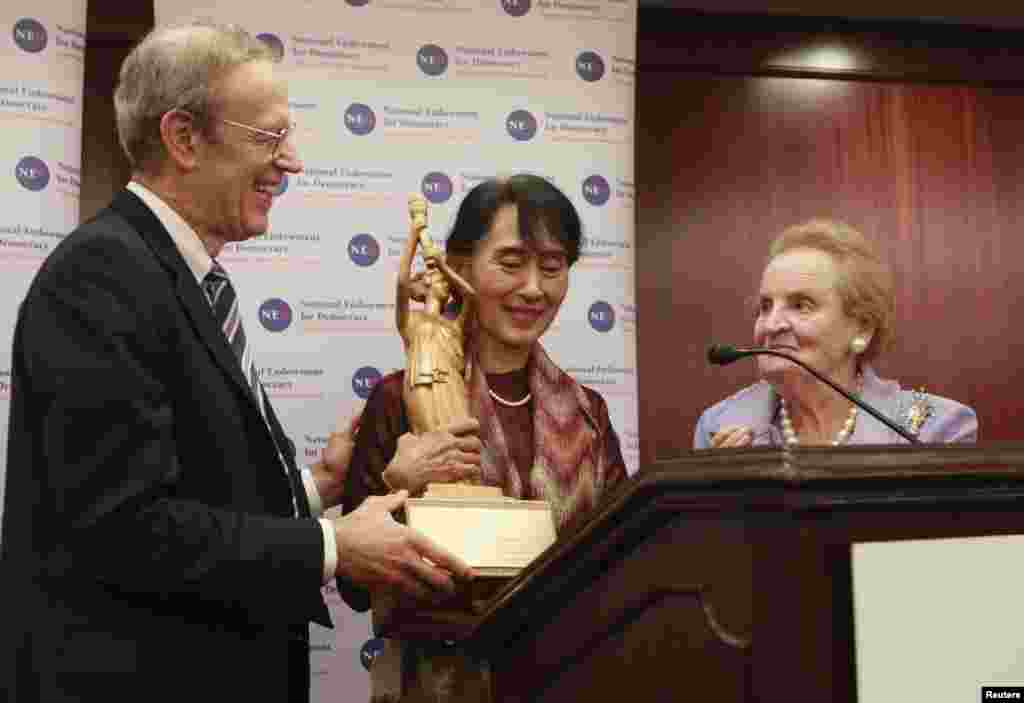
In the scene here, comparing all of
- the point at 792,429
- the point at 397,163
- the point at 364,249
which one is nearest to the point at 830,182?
the point at 397,163

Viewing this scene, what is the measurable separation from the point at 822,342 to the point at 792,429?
196mm

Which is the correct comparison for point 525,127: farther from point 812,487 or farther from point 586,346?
point 812,487

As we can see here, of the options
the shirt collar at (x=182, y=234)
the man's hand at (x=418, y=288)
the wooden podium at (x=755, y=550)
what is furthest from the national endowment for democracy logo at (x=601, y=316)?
the wooden podium at (x=755, y=550)

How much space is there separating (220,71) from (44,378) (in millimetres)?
567

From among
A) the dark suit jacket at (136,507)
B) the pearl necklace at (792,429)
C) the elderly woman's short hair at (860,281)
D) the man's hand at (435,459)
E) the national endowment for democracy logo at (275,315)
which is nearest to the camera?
the dark suit jacket at (136,507)

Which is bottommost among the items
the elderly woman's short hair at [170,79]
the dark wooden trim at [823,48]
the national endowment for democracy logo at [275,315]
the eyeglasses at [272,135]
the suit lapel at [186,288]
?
the suit lapel at [186,288]

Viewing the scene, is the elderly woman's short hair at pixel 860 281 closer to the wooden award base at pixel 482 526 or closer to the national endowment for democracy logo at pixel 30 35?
the wooden award base at pixel 482 526

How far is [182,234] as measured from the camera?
201 centimetres

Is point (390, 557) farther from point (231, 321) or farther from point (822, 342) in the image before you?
point (822, 342)

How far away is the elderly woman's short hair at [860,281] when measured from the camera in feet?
9.73

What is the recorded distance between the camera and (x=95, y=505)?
5.58 ft

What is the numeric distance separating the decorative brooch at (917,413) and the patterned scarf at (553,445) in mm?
609

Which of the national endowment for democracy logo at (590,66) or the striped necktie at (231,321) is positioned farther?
the national endowment for democracy logo at (590,66)

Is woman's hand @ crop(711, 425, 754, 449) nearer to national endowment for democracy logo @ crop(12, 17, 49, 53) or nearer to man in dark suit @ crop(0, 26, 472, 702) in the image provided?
man in dark suit @ crop(0, 26, 472, 702)
